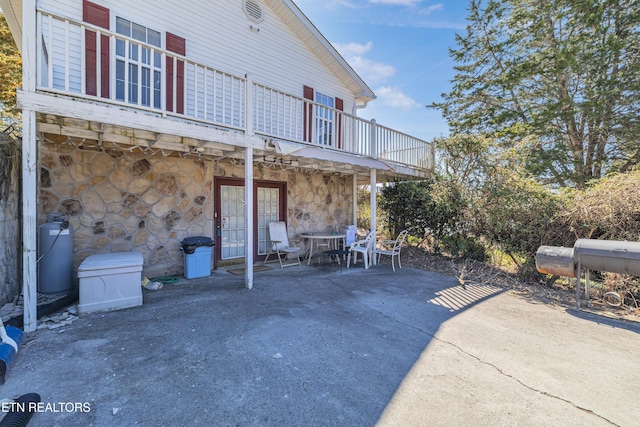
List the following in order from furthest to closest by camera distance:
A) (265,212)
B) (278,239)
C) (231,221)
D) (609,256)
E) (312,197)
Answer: (312,197) → (265,212) → (278,239) → (231,221) → (609,256)

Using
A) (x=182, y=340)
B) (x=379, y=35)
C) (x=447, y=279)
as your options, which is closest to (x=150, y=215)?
(x=182, y=340)

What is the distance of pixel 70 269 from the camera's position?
429 cm

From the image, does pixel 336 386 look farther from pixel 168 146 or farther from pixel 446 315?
pixel 168 146

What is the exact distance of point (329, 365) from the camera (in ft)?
8.85

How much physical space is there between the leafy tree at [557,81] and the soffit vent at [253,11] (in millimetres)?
8020

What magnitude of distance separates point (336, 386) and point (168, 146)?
4.63 m

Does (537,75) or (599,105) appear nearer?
(599,105)

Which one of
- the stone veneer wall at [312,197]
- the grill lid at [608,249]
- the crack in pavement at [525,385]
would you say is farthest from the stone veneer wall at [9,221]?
the grill lid at [608,249]

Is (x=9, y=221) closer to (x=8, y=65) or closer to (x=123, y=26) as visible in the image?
(x=123, y=26)

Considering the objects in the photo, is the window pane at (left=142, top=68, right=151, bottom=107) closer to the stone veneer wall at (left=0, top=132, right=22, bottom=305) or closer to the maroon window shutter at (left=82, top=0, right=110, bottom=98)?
the maroon window shutter at (left=82, top=0, right=110, bottom=98)

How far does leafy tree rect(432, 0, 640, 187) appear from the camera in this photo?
10.0 metres

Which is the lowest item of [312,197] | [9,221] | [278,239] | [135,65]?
[278,239]

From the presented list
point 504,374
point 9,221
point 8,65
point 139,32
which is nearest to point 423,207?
point 504,374

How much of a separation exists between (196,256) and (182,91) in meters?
3.53
